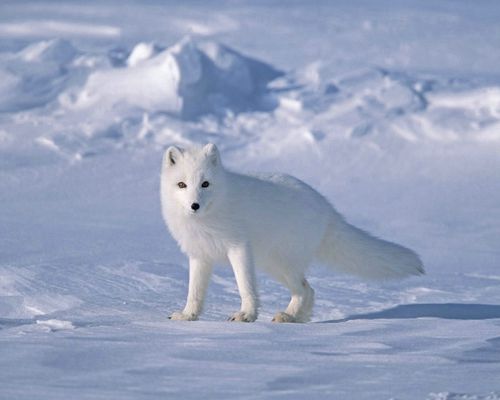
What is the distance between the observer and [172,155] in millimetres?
3664

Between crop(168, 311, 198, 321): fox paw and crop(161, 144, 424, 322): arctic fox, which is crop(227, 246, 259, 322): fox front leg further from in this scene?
crop(168, 311, 198, 321): fox paw

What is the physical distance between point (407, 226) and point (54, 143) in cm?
355

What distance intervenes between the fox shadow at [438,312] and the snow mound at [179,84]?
4893 mm

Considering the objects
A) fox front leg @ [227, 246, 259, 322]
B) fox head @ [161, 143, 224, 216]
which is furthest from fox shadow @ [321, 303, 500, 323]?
fox head @ [161, 143, 224, 216]

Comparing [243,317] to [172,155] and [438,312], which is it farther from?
[438,312]

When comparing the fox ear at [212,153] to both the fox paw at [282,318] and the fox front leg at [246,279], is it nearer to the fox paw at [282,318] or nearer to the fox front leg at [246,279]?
the fox front leg at [246,279]

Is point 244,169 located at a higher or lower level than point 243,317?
higher

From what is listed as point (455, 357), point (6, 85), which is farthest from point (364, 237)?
point (6, 85)

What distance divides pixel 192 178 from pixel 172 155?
20cm

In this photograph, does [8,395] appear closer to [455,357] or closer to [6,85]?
[455,357]

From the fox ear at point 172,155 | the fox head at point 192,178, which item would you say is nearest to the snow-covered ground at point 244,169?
the fox head at point 192,178

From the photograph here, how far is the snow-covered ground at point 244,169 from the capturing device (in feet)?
7.79

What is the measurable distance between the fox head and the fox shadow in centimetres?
Answer: 81

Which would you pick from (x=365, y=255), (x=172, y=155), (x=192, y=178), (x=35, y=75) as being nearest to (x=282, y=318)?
(x=365, y=255)
